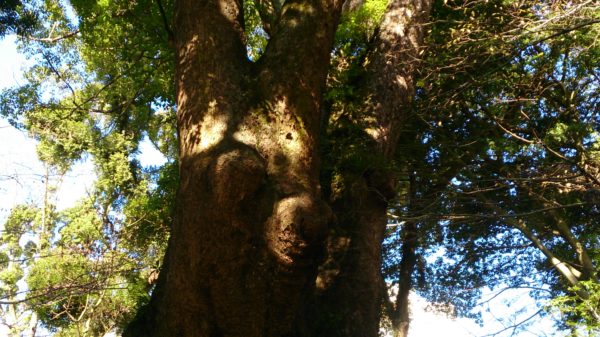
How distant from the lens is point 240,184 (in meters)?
3.45

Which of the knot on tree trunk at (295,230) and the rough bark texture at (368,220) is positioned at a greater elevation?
the rough bark texture at (368,220)

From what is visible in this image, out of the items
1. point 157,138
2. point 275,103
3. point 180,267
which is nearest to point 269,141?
point 275,103

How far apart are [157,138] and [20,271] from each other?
19.0 feet

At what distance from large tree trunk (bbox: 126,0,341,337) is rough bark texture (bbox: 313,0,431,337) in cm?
81

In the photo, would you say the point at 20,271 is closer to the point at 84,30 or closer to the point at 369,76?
the point at 84,30

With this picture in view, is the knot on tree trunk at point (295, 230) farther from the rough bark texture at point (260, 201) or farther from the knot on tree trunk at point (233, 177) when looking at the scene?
the knot on tree trunk at point (233, 177)

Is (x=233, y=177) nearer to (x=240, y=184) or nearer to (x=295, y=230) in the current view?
(x=240, y=184)

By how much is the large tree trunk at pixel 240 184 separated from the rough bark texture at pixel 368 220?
0.81 metres

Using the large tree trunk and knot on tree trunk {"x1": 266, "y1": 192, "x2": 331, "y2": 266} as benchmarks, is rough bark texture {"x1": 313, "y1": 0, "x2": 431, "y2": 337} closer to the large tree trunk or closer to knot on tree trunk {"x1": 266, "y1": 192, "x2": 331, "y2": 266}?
the large tree trunk

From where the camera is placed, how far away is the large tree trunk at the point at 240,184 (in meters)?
3.45

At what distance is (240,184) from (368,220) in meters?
1.78

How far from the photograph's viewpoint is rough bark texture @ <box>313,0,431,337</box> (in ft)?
15.0

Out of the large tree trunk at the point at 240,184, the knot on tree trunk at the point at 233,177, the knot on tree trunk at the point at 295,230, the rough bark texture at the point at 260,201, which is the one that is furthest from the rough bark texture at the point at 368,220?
the knot on tree trunk at the point at 233,177

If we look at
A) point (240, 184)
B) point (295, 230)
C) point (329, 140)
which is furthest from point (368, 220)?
point (240, 184)
